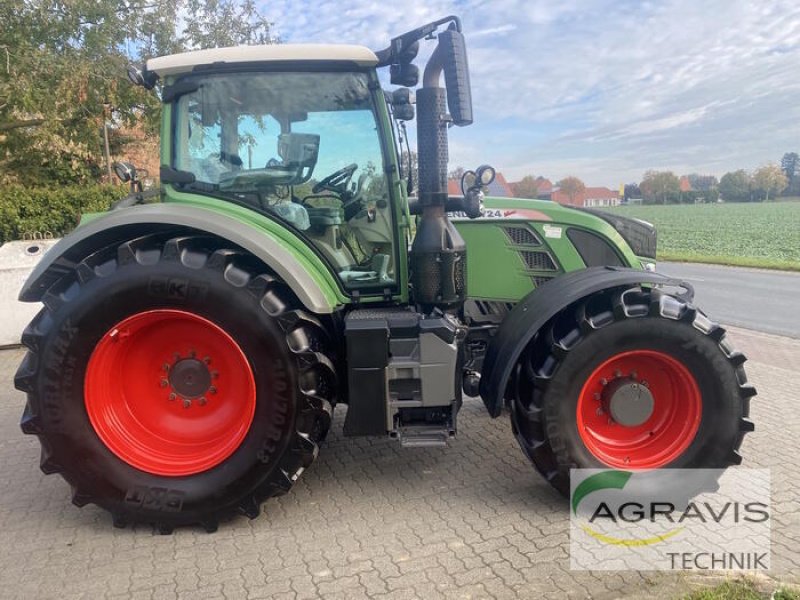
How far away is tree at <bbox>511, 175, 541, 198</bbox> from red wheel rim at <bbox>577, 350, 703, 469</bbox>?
1.73 m

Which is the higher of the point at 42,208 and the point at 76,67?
the point at 76,67

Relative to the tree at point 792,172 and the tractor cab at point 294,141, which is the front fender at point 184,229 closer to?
the tractor cab at point 294,141

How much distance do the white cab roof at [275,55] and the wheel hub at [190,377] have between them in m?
1.58

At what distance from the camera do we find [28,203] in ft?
31.9

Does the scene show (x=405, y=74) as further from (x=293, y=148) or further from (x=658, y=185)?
(x=658, y=185)

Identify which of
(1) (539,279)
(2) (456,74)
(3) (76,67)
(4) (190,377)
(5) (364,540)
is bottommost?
(5) (364,540)

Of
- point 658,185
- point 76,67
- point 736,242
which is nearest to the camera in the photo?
point 76,67

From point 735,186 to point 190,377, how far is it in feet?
240

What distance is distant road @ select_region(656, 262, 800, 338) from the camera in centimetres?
861

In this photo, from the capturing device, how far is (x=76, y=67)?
29.8 ft

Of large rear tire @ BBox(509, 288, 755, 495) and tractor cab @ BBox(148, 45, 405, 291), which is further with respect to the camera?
tractor cab @ BBox(148, 45, 405, 291)

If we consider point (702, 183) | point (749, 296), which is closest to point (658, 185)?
point (702, 183)

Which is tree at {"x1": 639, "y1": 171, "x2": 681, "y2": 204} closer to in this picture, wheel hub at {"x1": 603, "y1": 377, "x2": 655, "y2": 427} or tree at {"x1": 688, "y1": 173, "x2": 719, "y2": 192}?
tree at {"x1": 688, "y1": 173, "x2": 719, "y2": 192}

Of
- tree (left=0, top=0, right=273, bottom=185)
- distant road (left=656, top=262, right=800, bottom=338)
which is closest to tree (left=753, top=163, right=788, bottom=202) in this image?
distant road (left=656, top=262, right=800, bottom=338)
